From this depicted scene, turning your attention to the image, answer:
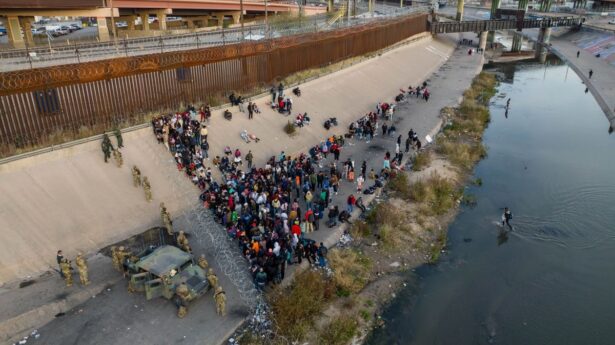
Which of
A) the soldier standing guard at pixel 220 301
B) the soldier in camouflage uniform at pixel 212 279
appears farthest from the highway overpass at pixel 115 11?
the soldier standing guard at pixel 220 301

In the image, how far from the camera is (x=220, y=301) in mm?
14383

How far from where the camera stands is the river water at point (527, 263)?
1571cm

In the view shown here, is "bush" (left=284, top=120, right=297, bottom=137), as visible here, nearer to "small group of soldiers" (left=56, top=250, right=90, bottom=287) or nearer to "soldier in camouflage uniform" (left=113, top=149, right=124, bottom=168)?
"soldier in camouflage uniform" (left=113, top=149, right=124, bottom=168)

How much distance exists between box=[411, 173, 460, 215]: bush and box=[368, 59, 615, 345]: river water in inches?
40.4

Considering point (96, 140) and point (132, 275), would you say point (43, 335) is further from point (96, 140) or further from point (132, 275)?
point (96, 140)

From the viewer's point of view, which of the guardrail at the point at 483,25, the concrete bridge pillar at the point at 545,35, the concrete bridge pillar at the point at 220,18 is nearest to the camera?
the concrete bridge pillar at the point at 220,18

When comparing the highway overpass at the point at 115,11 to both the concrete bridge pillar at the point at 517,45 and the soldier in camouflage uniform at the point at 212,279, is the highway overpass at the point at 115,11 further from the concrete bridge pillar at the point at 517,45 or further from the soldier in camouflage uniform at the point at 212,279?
the concrete bridge pillar at the point at 517,45

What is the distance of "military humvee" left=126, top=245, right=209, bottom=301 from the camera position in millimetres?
15004

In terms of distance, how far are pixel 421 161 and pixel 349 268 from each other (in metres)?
11.8

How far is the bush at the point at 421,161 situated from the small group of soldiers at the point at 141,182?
15.1 m

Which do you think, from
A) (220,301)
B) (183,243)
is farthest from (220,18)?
(220,301)

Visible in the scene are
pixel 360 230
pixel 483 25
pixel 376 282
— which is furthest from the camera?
pixel 483 25

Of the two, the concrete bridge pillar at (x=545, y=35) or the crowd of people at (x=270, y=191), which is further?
the concrete bridge pillar at (x=545, y=35)

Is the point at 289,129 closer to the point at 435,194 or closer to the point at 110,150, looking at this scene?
the point at 435,194
